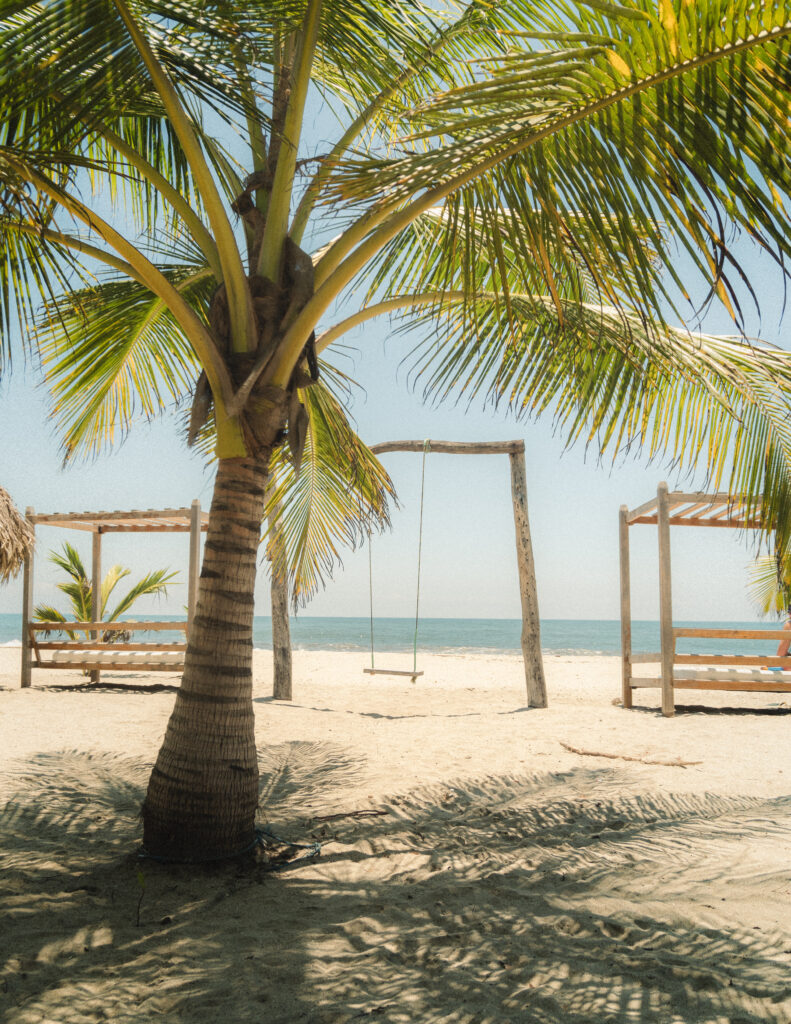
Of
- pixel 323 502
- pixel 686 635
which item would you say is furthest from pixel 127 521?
pixel 686 635

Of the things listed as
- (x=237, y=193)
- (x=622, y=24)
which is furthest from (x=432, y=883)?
(x=237, y=193)

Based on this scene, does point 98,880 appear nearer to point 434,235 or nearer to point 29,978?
point 29,978

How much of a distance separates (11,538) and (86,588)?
10.3 feet

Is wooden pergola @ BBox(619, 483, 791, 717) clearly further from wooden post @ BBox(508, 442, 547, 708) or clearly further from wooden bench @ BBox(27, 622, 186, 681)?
wooden bench @ BBox(27, 622, 186, 681)

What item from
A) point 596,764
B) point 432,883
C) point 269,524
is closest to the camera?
point 432,883

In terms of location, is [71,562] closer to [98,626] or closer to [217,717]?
[98,626]

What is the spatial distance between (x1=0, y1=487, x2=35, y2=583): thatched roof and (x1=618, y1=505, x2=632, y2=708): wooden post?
24.5 feet

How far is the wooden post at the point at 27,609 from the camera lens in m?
9.27

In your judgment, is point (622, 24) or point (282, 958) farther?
point (282, 958)

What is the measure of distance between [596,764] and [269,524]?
3.07 m

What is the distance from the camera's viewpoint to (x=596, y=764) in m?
5.02

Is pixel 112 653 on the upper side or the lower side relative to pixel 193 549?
lower

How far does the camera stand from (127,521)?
964 centimetres

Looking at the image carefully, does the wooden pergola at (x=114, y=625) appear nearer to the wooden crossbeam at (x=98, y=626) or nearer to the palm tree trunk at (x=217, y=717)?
the wooden crossbeam at (x=98, y=626)
